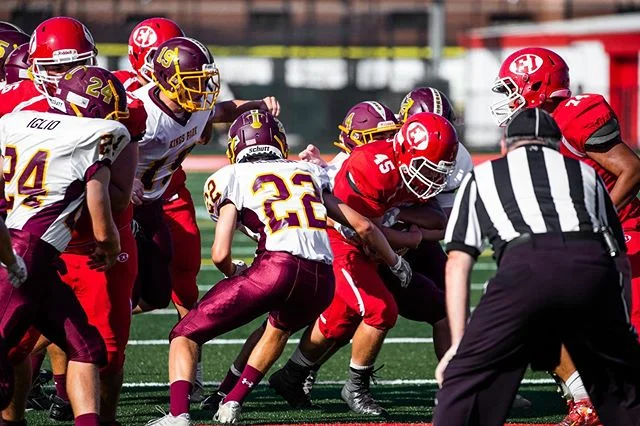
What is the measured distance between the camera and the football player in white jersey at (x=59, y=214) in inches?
178

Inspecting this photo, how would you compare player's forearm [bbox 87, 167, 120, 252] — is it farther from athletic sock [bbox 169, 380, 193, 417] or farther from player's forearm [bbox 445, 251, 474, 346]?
player's forearm [bbox 445, 251, 474, 346]

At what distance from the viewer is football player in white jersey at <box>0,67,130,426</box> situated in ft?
14.9

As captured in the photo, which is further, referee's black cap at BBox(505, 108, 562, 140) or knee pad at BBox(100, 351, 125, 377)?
knee pad at BBox(100, 351, 125, 377)

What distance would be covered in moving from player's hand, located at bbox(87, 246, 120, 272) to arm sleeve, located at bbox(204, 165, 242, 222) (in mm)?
642

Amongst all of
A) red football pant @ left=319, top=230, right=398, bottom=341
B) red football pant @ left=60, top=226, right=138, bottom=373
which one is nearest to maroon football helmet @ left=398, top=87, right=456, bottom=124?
red football pant @ left=319, top=230, right=398, bottom=341

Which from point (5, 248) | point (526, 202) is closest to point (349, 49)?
point (5, 248)

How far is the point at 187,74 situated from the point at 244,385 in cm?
147

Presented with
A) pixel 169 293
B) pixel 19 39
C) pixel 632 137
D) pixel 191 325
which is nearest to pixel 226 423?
pixel 191 325

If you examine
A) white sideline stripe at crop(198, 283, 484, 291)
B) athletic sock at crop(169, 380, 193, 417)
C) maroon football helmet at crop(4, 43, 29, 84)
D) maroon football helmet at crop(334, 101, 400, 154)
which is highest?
maroon football helmet at crop(4, 43, 29, 84)

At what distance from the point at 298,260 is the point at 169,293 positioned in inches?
45.1

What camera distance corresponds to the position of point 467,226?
13.2ft

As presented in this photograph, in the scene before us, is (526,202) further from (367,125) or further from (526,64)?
(367,125)

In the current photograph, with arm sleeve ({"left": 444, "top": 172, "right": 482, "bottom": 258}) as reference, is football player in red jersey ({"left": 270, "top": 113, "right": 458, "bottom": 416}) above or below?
below

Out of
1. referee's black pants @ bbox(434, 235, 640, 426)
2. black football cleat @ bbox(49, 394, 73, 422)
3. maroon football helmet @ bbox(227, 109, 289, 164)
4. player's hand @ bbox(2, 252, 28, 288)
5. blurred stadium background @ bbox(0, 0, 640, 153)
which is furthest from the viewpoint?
blurred stadium background @ bbox(0, 0, 640, 153)
